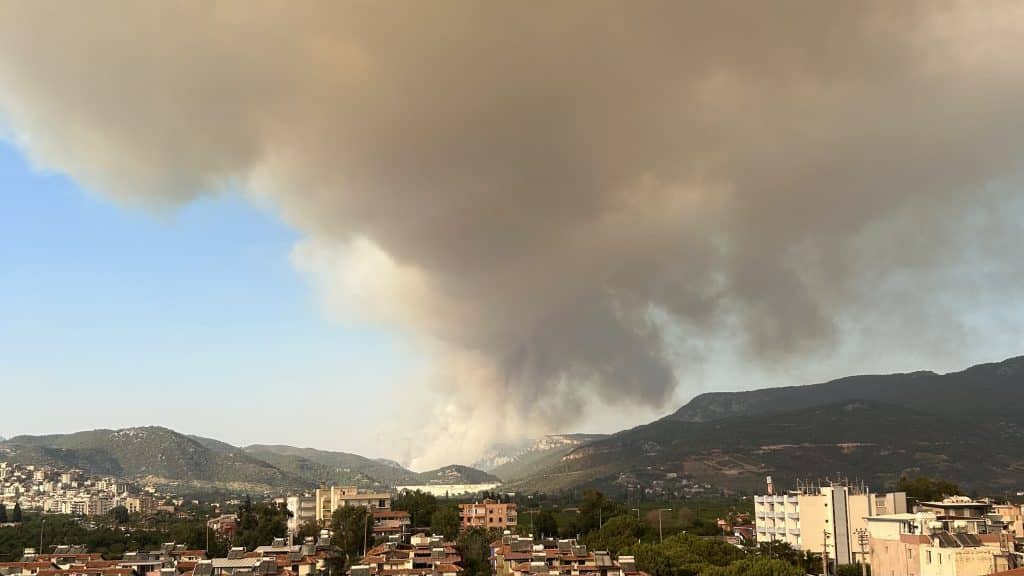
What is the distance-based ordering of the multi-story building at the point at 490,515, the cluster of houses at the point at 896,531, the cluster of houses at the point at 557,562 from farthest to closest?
the multi-story building at the point at 490,515 < the cluster of houses at the point at 557,562 < the cluster of houses at the point at 896,531

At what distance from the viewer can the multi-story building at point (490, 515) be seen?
17100cm

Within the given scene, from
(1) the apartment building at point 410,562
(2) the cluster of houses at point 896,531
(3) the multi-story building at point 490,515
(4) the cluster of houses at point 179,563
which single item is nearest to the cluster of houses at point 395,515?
(3) the multi-story building at point 490,515

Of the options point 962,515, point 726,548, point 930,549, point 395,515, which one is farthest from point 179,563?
point 962,515

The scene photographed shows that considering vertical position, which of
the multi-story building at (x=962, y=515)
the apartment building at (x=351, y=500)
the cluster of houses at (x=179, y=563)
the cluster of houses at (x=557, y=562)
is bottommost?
the cluster of houses at (x=179, y=563)

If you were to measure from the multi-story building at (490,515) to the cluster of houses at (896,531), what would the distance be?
5639 centimetres

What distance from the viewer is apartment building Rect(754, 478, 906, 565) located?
111 meters

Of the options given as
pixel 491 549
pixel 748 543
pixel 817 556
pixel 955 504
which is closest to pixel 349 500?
pixel 491 549

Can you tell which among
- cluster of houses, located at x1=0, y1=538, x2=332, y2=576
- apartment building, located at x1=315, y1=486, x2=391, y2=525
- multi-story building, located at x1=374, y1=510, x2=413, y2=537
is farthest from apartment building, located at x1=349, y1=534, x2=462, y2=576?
apartment building, located at x1=315, y1=486, x2=391, y2=525

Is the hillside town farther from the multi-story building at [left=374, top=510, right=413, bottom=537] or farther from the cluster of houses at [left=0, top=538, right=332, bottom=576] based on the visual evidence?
the multi-story building at [left=374, top=510, right=413, bottom=537]

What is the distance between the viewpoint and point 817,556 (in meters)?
110

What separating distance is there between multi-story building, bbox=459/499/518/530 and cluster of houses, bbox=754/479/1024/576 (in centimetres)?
5639

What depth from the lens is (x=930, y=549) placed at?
291ft

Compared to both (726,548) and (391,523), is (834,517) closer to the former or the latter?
(726,548)

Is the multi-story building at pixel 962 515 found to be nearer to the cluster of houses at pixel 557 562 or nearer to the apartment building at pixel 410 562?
the cluster of houses at pixel 557 562
